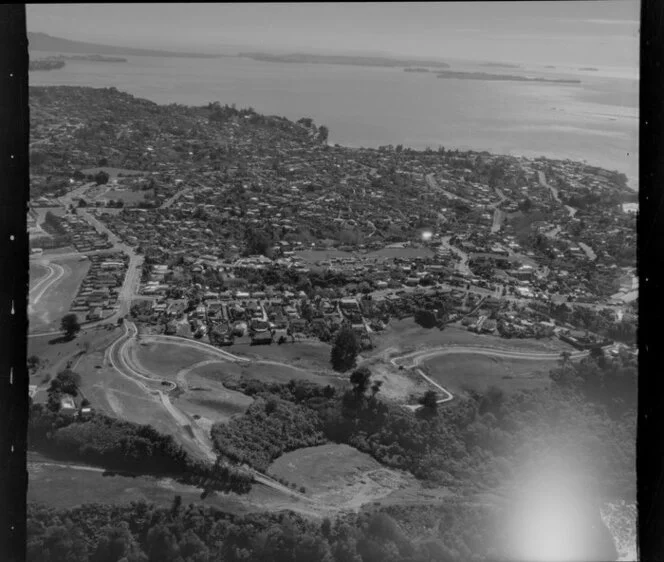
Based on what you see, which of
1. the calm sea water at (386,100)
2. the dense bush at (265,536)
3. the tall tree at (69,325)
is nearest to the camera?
the dense bush at (265,536)

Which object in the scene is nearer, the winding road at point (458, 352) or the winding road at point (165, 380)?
the winding road at point (165, 380)

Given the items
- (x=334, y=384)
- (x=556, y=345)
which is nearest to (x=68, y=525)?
(x=334, y=384)

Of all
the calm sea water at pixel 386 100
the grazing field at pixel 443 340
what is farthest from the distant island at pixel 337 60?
the grazing field at pixel 443 340

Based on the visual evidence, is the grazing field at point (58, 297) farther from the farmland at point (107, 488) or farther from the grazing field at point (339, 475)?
the grazing field at point (339, 475)

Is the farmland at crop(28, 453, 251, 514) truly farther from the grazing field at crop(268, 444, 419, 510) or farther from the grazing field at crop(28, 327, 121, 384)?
the grazing field at crop(28, 327, 121, 384)

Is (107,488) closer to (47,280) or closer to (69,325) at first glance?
(69,325)

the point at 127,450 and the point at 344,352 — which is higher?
the point at 344,352

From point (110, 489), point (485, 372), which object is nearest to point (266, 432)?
point (110, 489)
